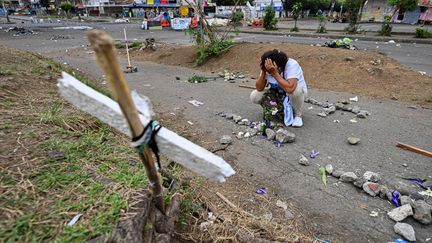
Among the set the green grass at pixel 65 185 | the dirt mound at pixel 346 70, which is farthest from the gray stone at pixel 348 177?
the dirt mound at pixel 346 70

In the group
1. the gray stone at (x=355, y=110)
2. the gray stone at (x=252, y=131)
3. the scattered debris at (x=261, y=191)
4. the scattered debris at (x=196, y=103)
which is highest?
the gray stone at (x=355, y=110)

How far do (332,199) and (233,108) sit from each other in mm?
2704

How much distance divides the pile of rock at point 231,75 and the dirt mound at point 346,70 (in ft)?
0.87

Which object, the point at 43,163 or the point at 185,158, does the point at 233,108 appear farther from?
the point at 185,158

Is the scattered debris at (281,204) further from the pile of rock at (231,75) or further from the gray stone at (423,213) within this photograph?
the pile of rock at (231,75)

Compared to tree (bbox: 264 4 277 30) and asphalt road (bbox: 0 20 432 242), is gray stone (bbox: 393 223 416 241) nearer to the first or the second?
asphalt road (bbox: 0 20 432 242)

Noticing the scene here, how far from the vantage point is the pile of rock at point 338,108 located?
4398mm

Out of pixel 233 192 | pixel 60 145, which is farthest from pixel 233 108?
pixel 60 145

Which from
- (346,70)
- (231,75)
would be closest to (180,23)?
(231,75)

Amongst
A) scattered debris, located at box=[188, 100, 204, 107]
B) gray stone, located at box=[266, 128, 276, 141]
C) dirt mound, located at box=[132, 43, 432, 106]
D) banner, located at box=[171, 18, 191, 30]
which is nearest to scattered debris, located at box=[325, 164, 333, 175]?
gray stone, located at box=[266, 128, 276, 141]

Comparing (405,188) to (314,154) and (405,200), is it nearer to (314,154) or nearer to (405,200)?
(405,200)

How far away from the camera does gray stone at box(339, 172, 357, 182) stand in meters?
2.68

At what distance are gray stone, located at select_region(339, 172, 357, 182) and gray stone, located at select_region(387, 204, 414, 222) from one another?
0.47m

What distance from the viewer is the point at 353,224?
220cm
